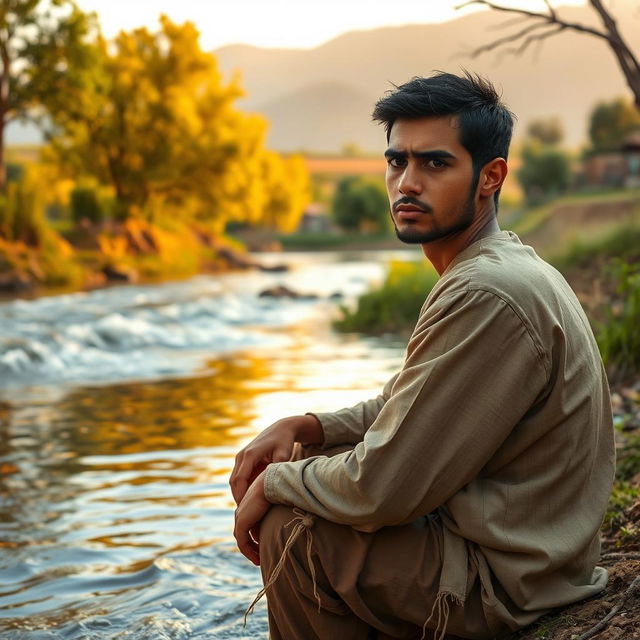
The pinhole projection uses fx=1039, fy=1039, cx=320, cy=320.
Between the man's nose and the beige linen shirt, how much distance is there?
0.66 feet

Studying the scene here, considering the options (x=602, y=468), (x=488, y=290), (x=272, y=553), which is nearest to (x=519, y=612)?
(x=602, y=468)

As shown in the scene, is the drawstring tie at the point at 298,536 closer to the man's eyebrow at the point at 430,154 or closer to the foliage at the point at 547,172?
the man's eyebrow at the point at 430,154

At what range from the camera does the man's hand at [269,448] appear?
287cm

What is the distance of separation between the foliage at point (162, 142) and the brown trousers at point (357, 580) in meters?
33.7

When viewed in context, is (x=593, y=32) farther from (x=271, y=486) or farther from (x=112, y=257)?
(x=112, y=257)

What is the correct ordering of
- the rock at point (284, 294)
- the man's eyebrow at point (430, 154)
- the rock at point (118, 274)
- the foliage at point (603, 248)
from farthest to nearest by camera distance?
the rock at point (118, 274), the rock at point (284, 294), the foliage at point (603, 248), the man's eyebrow at point (430, 154)

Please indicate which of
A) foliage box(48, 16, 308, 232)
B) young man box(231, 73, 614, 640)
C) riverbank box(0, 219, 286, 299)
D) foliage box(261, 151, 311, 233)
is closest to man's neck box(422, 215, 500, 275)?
young man box(231, 73, 614, 640)

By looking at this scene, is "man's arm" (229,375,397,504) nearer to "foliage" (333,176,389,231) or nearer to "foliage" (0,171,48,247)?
"foliage" (0,171,48,247)

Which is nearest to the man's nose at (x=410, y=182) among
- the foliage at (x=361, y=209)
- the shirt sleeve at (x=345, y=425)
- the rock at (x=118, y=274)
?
the shirt sleeve at (x=345, y=425)

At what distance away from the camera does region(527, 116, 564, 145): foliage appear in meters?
107

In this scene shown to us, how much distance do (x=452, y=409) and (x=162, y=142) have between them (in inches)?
1388

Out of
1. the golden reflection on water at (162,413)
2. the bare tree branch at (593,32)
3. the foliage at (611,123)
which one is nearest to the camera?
the bare tree branch at (593,32)

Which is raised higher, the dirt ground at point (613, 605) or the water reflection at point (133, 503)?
the dirt ground at point (613, 605)

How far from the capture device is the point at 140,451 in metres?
6.54
